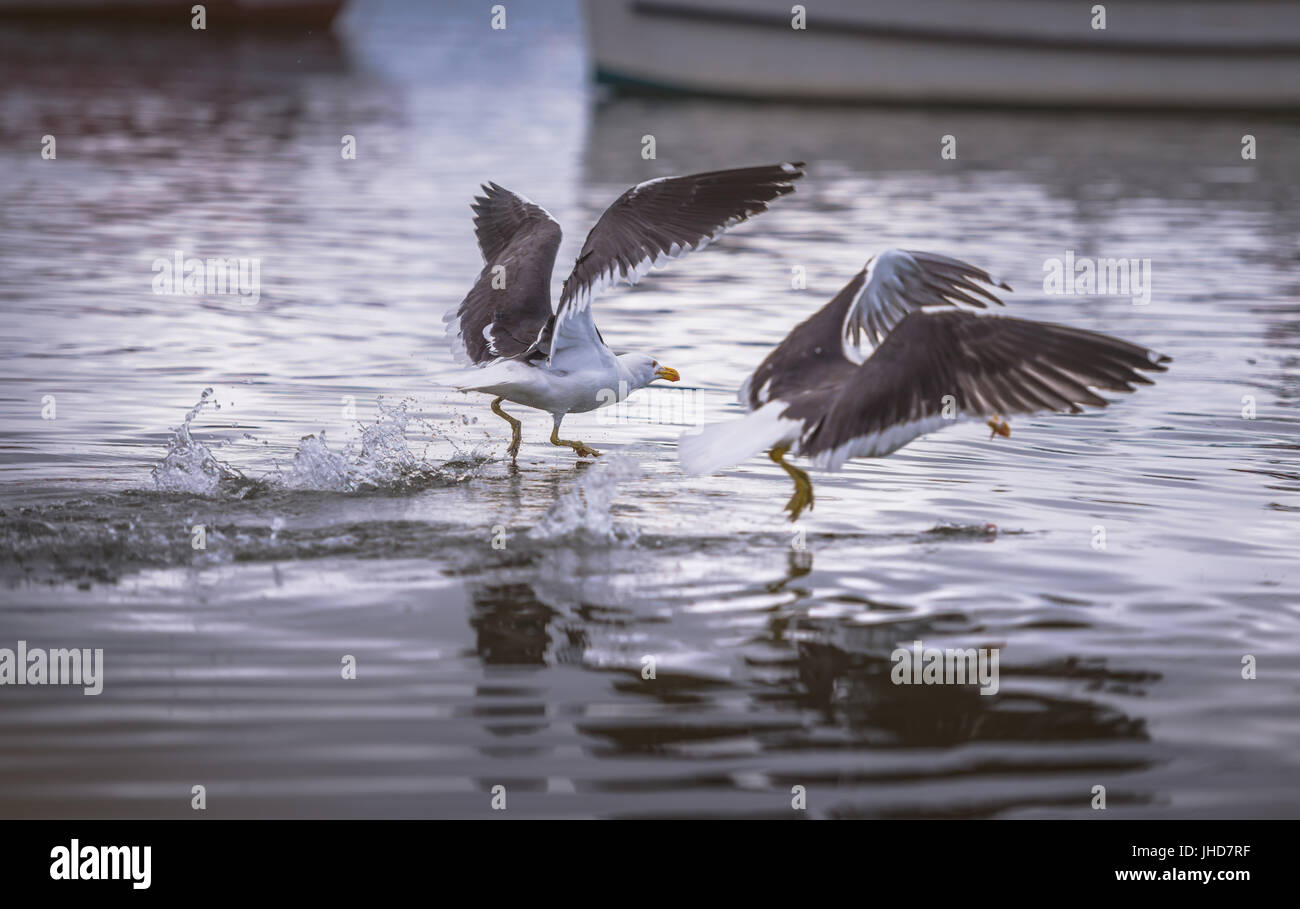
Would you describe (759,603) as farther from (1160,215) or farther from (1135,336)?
(1160,215)

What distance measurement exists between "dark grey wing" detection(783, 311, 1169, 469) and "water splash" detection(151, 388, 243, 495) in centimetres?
274

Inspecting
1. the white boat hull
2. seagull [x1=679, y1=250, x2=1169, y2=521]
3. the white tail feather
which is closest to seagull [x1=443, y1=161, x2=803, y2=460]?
the white tail feather

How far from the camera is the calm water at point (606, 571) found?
4844 millimetres

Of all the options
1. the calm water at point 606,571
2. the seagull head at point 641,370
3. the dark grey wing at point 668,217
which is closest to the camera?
the calm water at point 606,571

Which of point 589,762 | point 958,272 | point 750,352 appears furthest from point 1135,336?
point 589,762

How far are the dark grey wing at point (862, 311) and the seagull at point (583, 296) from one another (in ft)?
2.05

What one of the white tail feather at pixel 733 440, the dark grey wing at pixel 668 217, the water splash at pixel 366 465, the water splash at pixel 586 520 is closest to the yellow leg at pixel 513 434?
the water splash at pixel 366 465

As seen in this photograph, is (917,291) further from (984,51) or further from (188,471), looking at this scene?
(984,51)

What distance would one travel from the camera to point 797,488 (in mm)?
7617

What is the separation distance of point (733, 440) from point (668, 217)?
192 cm

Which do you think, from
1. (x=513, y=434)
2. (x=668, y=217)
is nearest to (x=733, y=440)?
(x=668, y=217)

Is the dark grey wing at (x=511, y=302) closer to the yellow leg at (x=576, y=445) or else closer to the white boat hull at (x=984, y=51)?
Answer: the yellow leg at (x=576, y=445)

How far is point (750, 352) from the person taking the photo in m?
11.6

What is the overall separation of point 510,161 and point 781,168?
16428 millimetres
